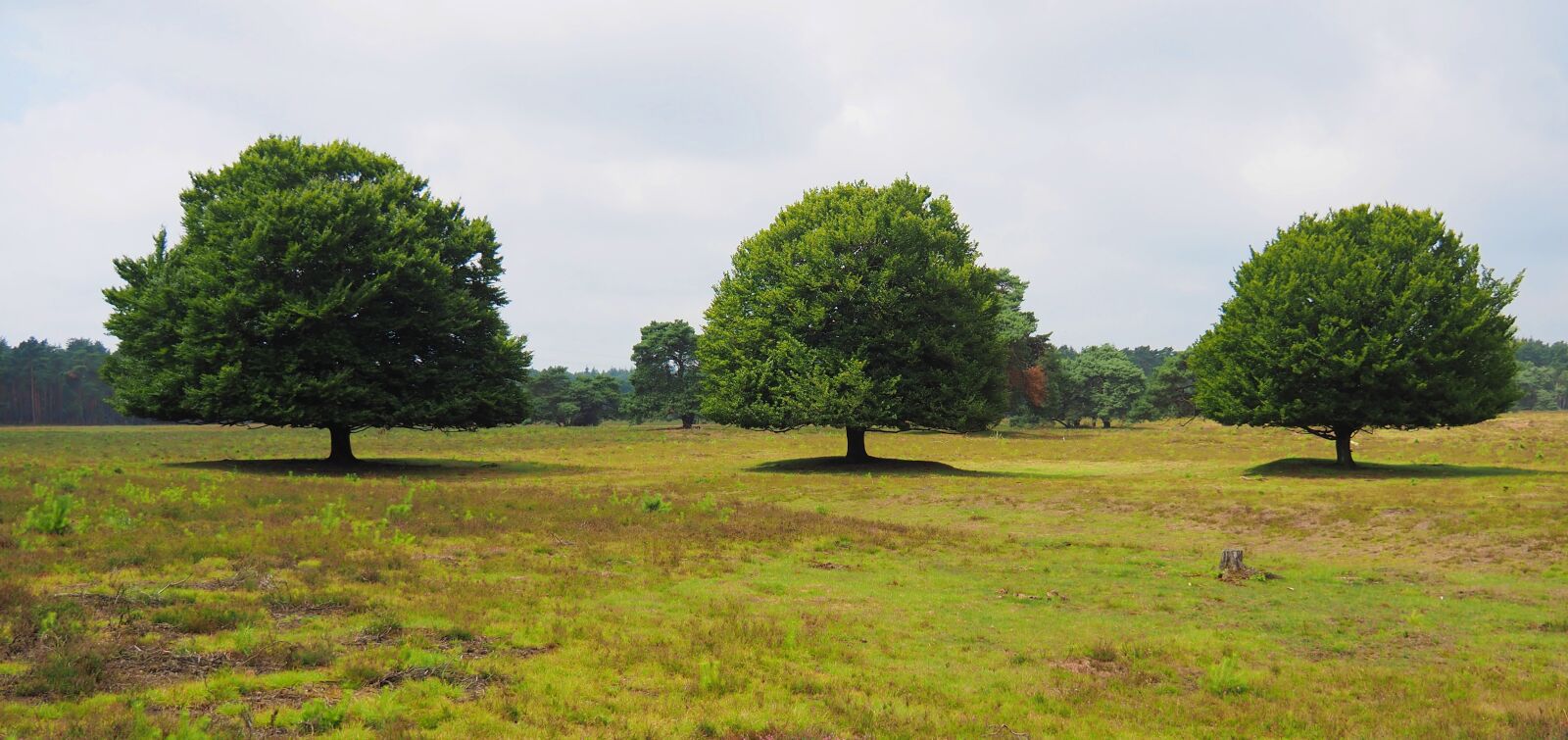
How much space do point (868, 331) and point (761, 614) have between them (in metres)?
34.7

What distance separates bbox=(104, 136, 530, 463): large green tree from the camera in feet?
136

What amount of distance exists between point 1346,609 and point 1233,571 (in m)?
2.95

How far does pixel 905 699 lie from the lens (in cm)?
997

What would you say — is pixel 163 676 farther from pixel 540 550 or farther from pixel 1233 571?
pixel 1233 571

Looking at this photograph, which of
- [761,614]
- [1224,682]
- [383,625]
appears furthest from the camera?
[761,614]

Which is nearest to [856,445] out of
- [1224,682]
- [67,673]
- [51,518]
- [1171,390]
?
[51,518]

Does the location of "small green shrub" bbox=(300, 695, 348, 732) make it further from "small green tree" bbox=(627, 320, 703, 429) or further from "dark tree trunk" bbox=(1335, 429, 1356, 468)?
"small green tree" bbox=(627, 320, 703, 429)

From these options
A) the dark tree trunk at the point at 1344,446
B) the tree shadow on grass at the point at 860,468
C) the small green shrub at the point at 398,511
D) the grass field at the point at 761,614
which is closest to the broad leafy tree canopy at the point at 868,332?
the tree shadow on grass at the point at 860,468

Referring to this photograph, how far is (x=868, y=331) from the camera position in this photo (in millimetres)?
47719

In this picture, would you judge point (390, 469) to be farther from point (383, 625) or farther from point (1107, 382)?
point (1107, 382)

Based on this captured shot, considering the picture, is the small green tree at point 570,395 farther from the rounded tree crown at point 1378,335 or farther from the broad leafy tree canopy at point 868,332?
the rounded tree crown at point 1378,335

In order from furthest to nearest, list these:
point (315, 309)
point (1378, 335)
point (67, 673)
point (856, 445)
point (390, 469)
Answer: point (856, 445), point (390, 469), point (315, 309), point (1378, 335), point (67, 673)

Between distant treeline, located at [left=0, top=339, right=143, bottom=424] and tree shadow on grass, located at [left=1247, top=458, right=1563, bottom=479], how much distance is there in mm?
179938

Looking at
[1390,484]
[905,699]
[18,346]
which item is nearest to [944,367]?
[1390,484]
